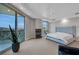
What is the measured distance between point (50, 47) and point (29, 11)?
1.33m

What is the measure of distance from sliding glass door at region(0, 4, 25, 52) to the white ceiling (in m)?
0.36

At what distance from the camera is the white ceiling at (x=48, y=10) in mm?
2928

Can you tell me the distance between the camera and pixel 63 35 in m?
2.83

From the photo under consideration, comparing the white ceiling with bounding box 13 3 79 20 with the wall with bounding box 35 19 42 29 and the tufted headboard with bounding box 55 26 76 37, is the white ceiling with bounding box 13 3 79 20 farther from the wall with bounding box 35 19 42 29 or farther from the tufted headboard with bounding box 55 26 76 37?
the tufted headboard with bounding box 55 26 76 37

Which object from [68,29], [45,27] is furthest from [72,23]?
[45,27]

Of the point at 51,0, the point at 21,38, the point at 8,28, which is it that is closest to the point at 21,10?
the point at 8,28

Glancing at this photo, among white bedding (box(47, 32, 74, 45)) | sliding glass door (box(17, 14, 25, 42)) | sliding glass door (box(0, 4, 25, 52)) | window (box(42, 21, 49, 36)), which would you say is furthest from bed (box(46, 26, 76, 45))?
sliding glass door (box(0, 4, 25, 52))

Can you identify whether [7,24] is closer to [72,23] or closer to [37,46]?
[37,46]

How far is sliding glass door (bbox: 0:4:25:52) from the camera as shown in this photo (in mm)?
3168

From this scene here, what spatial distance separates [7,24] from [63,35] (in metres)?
1.78

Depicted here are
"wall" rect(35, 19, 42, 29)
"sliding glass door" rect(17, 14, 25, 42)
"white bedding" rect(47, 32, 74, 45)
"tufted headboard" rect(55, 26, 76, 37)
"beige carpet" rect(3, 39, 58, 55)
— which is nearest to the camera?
"white bedding" rect(47, 32, 74, 45)

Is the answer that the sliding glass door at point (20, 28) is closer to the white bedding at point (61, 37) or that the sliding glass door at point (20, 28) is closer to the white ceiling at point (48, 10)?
the white ceiling at point (48, 10)

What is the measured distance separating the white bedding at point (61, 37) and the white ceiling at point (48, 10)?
52 cm
